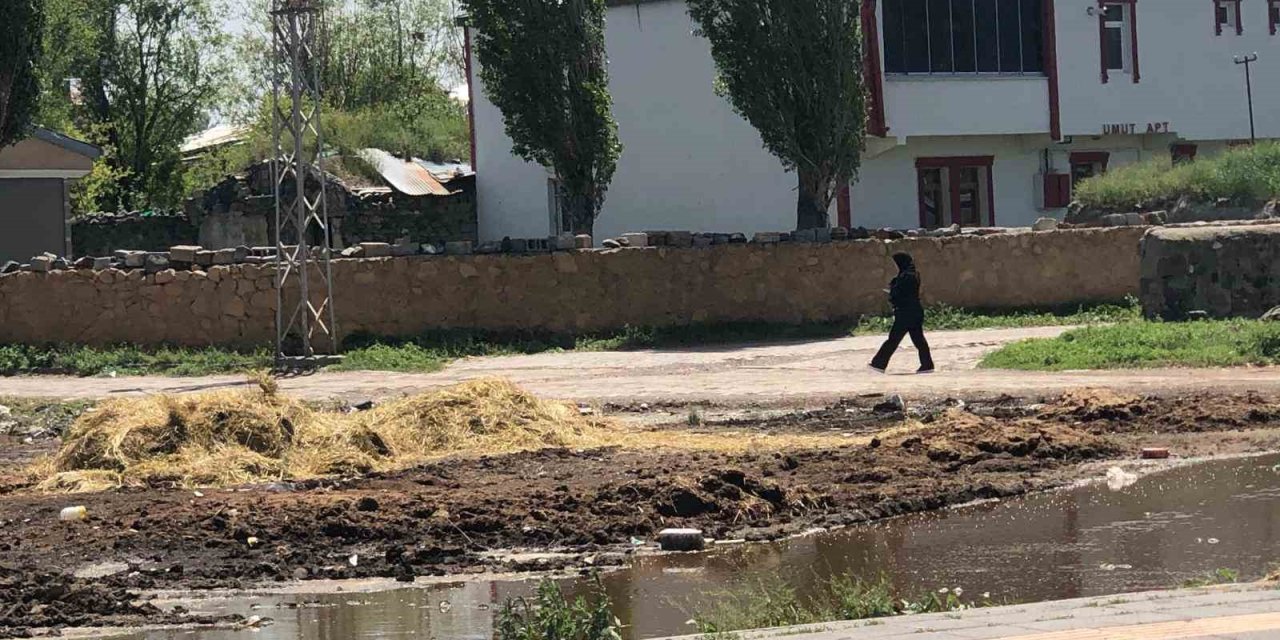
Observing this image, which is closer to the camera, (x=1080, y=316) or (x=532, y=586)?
(x=532, y=586)

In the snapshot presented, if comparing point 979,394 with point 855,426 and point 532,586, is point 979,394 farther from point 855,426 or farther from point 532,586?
point 532,586

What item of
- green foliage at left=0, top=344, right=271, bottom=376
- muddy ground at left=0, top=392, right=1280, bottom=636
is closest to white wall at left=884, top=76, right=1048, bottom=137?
green foliage at left=0, top=344, right=271, bottom=376

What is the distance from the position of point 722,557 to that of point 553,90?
847 inches

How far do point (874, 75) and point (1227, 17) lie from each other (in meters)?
9.90

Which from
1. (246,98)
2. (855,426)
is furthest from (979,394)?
(246,98)

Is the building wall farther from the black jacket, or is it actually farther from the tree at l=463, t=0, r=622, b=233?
the black jacket

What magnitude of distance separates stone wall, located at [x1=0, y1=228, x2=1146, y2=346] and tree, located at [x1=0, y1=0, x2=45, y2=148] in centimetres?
255

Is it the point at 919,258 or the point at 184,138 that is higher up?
the point at 184,138

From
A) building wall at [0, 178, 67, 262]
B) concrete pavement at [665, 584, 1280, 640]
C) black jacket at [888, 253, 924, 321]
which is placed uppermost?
building wall at [0, 178, 67, 262]

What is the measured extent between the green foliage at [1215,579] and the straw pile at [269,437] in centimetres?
747

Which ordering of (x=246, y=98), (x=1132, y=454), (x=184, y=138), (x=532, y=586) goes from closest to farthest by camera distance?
(x=532, y=586)
(x=1132, y=454)
(x=184, y=138)
(x=246, y=98)

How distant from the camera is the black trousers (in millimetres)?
22547

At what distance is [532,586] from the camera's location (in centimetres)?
1063

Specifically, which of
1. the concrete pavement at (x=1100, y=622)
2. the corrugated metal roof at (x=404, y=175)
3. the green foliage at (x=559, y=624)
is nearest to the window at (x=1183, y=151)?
the corrugated metal roof at (x=404, y=175)
